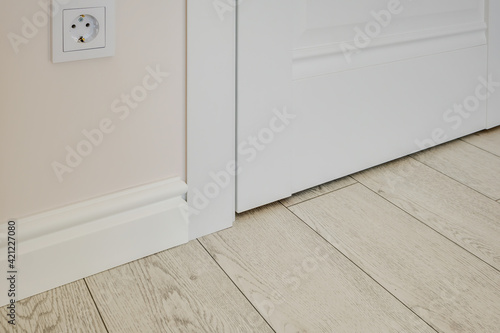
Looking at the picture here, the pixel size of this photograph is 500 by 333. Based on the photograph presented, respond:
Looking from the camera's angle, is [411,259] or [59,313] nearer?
[59,313]

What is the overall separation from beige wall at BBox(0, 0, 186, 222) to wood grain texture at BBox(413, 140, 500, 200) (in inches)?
27.6

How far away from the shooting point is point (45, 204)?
90cm

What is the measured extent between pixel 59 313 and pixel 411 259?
62 cm

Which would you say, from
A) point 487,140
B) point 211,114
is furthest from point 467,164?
point 211,114

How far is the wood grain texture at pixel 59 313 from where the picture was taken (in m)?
0.85

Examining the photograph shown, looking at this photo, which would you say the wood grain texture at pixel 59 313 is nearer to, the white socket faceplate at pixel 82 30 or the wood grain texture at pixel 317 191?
the white socket faceplate at pixel 82 30

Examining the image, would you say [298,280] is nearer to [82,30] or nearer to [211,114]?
[211,114]

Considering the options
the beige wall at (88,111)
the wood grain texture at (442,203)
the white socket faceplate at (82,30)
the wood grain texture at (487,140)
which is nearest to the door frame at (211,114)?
the beige wall at (88,111)

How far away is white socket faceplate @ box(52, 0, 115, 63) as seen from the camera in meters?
0.83

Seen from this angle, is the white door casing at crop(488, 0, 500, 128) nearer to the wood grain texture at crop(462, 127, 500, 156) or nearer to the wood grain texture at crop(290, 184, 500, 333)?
the wood grain texture at crop(462, 127, 500, 156)

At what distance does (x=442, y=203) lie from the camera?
4.06ft

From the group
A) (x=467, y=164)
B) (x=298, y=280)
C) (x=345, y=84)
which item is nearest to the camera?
(x=298, y=280)

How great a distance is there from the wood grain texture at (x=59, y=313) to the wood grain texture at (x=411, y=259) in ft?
1.51

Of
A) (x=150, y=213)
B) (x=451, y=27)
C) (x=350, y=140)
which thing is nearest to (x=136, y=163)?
(x=150, y=213)
